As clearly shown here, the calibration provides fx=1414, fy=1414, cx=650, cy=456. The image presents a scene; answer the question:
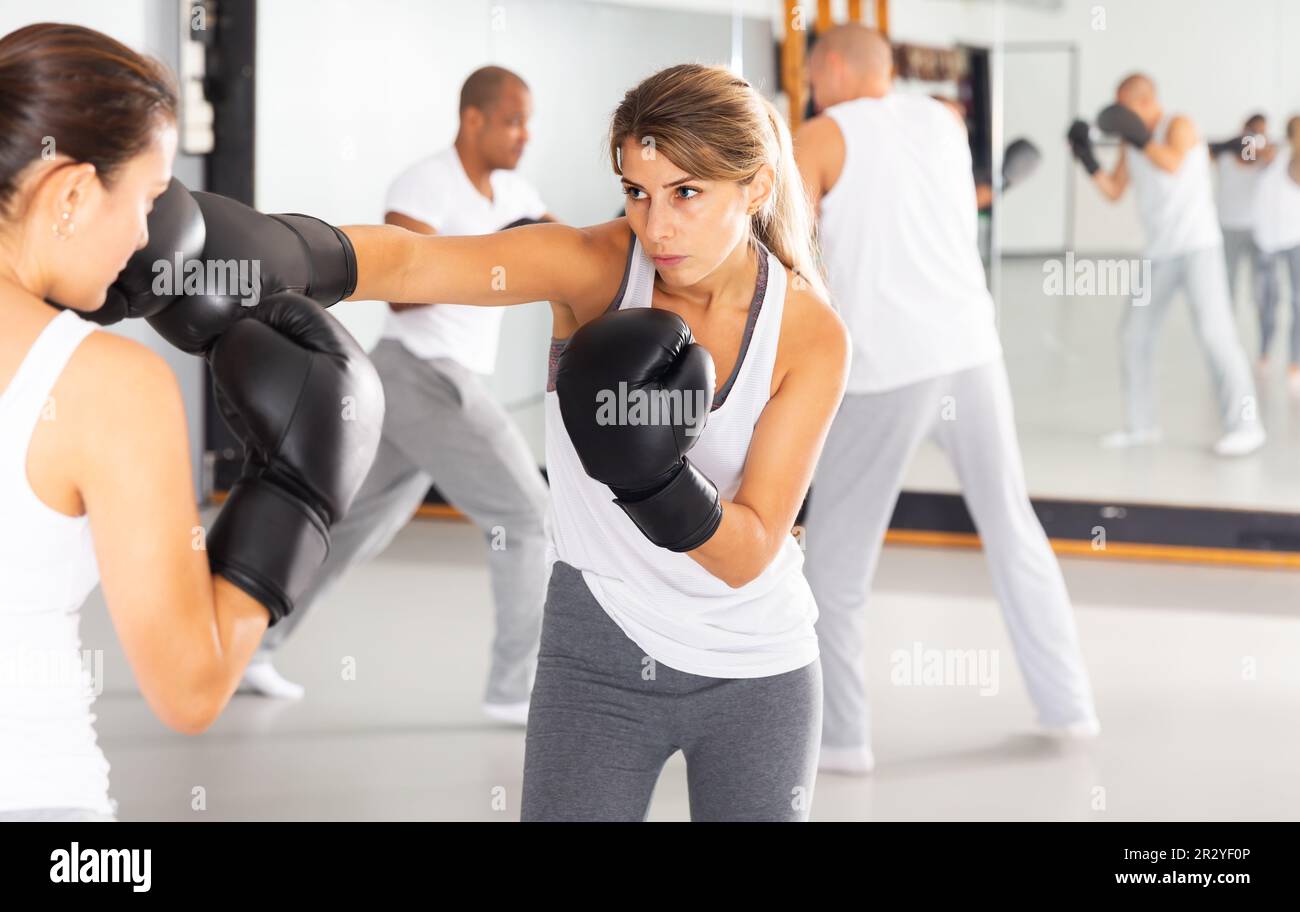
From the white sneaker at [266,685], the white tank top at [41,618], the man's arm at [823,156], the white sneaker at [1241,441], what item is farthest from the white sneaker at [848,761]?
the white sneaker at [1241,441]

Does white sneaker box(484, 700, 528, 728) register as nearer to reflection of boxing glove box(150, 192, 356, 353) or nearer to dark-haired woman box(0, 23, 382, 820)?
reflection of boxing glove box(150, 192, 356, 353)

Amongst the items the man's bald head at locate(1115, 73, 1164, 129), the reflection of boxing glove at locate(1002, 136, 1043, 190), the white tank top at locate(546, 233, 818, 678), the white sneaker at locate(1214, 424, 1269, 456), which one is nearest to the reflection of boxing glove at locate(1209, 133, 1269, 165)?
the man's bald head at locate(1115, 73, 1164, 129)

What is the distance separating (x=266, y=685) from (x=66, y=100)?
2.64 m

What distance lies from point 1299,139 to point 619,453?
13.2ft

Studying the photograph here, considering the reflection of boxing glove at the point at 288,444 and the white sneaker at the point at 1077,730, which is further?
the white sneaker at the point at 1077,730

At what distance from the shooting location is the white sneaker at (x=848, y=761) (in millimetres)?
3141

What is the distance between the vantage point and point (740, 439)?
1699 millimetres

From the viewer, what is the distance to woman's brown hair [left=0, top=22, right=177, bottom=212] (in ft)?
3.66

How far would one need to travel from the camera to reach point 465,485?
3.34 meters

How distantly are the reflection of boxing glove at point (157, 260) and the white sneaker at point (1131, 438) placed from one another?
13.6ft

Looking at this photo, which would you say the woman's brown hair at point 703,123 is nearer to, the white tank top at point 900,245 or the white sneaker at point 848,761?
the white tank top at point 900,245

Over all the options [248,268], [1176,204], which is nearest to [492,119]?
[248,268]

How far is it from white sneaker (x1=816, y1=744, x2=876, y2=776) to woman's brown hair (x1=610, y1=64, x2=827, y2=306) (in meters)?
1.71

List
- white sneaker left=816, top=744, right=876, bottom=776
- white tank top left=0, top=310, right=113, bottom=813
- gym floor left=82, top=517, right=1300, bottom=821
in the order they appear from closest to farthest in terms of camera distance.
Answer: white tank top left=0, top=310, right=113, bottom=813
gym floor left=82, top=517, right=1300, bottom=821
white sneaker left=816, top=744, right=876, bottom=776
